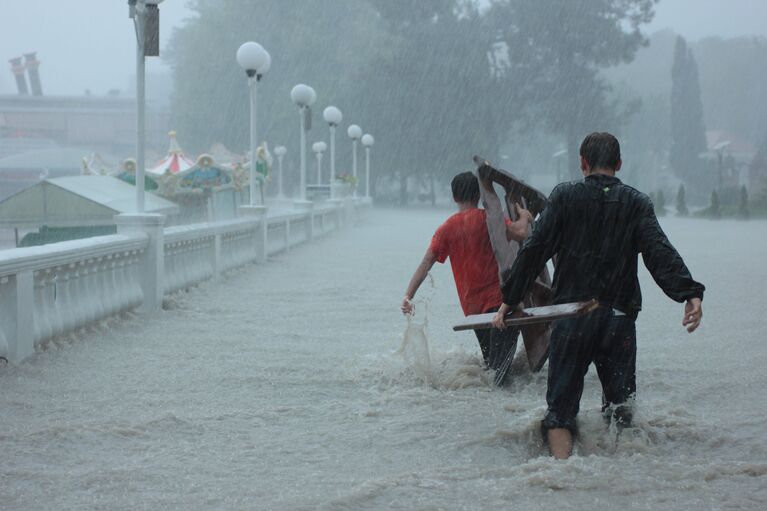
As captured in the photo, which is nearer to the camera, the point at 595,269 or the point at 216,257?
the point at 595,269

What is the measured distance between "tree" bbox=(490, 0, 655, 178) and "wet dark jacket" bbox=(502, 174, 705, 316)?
65809 millimetres

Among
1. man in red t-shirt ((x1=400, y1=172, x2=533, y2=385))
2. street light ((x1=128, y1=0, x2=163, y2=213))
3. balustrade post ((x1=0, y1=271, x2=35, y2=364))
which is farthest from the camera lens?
street light ((x1=128, y1=0, x2=163, y2=213))

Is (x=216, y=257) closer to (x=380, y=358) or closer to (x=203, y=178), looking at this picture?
(x=380, y=358)

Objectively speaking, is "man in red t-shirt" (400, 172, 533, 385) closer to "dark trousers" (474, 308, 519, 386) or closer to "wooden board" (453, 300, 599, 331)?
"dark trousers" (474, 308, 519, 386)

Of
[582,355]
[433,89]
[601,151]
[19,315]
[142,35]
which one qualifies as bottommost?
[19,315]

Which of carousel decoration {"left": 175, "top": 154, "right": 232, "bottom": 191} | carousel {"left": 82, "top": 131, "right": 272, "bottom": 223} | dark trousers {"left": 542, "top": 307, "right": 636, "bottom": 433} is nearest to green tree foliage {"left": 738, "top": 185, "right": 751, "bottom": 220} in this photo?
carousel {"left": 82, "top": 131, "right": 272, "bottom": 223}

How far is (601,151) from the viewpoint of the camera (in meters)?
5.09

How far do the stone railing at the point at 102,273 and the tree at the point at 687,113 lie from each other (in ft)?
243

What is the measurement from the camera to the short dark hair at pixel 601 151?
5094 millimetres

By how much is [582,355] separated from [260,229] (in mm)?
16018

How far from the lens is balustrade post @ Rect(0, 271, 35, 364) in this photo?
8.12 m

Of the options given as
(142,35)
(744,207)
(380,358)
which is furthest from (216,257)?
(744,207)

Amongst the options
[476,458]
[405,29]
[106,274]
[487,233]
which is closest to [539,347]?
[487,233]

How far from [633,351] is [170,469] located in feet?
7.68
